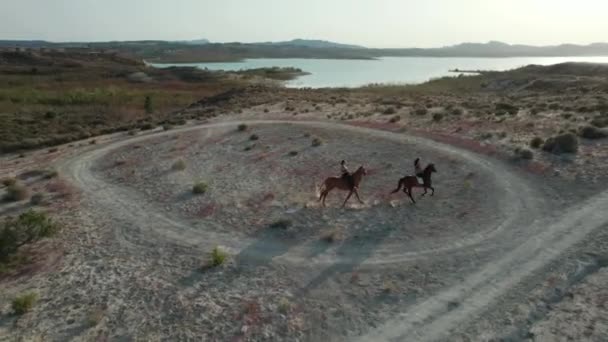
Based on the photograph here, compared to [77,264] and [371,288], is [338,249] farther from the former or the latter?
[77,264]

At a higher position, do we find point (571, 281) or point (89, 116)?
point (571, 281)

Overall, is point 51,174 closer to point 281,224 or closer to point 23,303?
point 23,303

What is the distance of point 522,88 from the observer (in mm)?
80188

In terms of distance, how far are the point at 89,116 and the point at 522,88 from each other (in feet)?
214

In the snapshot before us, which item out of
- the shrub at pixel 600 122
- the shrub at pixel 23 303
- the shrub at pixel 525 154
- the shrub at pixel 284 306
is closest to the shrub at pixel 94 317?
the shrub at pixel 23 303

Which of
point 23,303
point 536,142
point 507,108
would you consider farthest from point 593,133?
point 23,303

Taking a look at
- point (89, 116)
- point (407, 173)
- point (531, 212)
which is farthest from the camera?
point (89, 116)

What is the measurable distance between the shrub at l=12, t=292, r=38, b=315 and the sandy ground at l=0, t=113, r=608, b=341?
0.97ft

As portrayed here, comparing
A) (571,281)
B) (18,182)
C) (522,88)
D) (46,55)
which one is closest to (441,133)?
(571,281)

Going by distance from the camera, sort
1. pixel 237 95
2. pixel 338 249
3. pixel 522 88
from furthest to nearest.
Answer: pixel 522 88, pixel 237 95, pixel 338 249

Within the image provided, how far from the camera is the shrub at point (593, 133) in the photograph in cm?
2686

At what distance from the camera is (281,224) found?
18688 mm

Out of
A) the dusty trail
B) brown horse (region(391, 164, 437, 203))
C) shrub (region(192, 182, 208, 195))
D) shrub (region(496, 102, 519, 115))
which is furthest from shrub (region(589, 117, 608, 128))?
shrub (region(192, 182, 208, 195))

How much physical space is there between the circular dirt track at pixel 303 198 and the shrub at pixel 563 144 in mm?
3295
